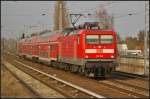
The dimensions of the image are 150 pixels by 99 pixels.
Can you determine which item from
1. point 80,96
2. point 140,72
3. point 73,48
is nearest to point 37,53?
point 140,72

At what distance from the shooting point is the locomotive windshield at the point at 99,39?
26.8 m

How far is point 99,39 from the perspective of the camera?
88.3 ft

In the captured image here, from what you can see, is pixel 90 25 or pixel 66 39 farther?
pixel 66 39

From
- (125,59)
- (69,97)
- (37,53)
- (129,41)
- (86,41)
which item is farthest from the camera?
(129,41)

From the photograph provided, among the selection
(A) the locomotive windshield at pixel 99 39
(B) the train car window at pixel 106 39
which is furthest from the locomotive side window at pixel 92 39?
(B) the train car window at pixel 106 39

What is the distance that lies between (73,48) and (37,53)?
2416 centimetres

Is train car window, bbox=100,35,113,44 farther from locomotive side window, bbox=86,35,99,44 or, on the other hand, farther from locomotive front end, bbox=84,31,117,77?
locomotive side window, bbox=86,35,99,44

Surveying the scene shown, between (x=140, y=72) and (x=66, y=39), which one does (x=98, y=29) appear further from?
(x=140, y=72)

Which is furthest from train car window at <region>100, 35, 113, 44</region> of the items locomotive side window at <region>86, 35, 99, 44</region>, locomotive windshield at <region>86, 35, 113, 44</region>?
Result: locomotive side window at <region>86, 35, 99, 44</region>

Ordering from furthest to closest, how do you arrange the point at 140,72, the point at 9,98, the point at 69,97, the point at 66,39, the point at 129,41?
the point at 129,41 → the point at 140,72 → the point at 66,39 → the point at 69,97 → the point at 9,98

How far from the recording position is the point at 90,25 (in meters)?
28.2

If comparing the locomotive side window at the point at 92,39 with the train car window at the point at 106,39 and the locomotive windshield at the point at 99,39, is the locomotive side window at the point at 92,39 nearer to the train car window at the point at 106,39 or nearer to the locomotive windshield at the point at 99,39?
the locomotive windshield at the point at 99,39

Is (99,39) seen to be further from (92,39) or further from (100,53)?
(100,53)

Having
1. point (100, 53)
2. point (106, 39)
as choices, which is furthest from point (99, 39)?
point (100, 53)
